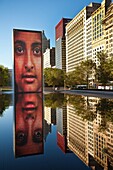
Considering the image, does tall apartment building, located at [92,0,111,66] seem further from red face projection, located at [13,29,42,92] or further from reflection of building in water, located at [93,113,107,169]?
reflection of building in water, located at [93,113,107,169]

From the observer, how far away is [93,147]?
7.43 meters

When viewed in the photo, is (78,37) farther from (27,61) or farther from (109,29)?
(27,61)

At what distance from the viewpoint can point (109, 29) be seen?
282 ft

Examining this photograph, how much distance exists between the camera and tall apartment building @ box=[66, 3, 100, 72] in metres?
105

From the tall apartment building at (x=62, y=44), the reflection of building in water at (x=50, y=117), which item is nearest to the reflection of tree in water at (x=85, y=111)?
the reflection of building in water at (x=50, y=117)

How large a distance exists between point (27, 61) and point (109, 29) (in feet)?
136

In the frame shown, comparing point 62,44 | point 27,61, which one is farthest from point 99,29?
point 62,44

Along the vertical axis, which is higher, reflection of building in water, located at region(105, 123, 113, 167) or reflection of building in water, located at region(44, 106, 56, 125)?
reflection of building in water, located at region(105, 123, 113, 167)

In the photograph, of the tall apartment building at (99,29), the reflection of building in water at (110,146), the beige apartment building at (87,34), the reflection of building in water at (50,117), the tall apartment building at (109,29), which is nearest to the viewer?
the reflection of building in water at (110,146)

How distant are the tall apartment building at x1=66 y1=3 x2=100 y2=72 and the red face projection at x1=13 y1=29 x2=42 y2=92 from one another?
52374 millimetres

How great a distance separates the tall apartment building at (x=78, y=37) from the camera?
105 meters

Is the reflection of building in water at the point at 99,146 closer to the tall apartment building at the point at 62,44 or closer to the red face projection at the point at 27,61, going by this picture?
the red face projection at the point at 27,61

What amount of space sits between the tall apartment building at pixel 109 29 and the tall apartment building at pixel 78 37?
1942cm

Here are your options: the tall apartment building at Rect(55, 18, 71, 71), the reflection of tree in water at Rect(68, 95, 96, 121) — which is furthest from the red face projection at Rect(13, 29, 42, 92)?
the tall apartment building at Rect(55, 18, 71, 71)
